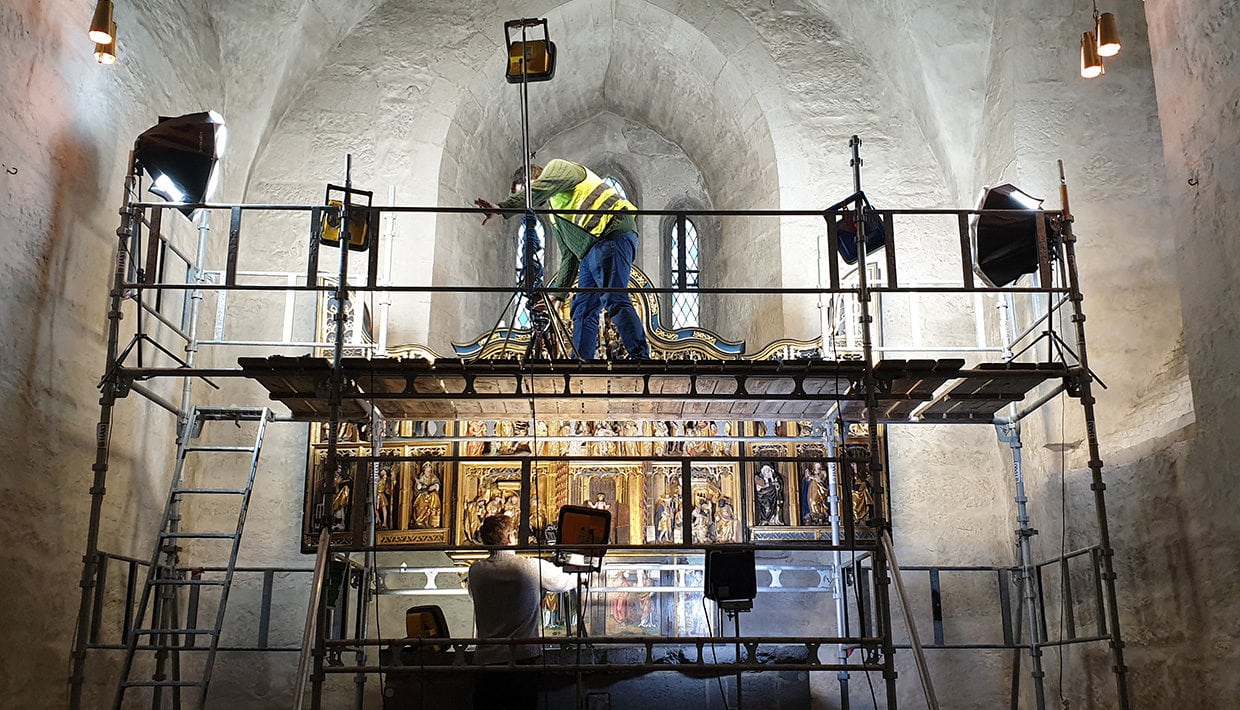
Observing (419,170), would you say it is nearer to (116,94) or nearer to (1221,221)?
(116,94)

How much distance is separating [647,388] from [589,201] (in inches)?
90.1

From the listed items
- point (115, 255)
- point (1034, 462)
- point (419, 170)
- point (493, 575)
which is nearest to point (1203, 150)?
point (1034, 462)

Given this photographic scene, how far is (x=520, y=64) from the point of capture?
10.5 metres

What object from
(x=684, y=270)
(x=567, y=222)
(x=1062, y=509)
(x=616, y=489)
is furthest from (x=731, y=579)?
(x=684, y=270)

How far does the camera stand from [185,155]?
33.7 feet

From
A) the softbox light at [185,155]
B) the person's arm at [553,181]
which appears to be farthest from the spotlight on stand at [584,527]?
the softbox light at [185,155]

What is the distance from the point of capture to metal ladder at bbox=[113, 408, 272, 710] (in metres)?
9.32

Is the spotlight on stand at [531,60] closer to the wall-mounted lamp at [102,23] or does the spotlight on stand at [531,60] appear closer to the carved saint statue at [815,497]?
the wall-mounted lamp at [102,23]

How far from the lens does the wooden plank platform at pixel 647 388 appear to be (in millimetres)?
9305

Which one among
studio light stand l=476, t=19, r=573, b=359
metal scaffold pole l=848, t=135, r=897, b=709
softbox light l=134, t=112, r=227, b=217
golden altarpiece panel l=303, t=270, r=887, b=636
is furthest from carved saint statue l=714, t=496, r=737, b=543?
softbox light l=134, t=112, r=227, b=217

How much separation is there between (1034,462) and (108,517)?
324 inches

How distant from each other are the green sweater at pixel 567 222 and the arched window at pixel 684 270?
201 inches

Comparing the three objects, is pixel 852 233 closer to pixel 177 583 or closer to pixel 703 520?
pixel 703 520

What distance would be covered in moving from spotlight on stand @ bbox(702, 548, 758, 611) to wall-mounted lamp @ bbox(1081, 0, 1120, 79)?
4.97 metres
